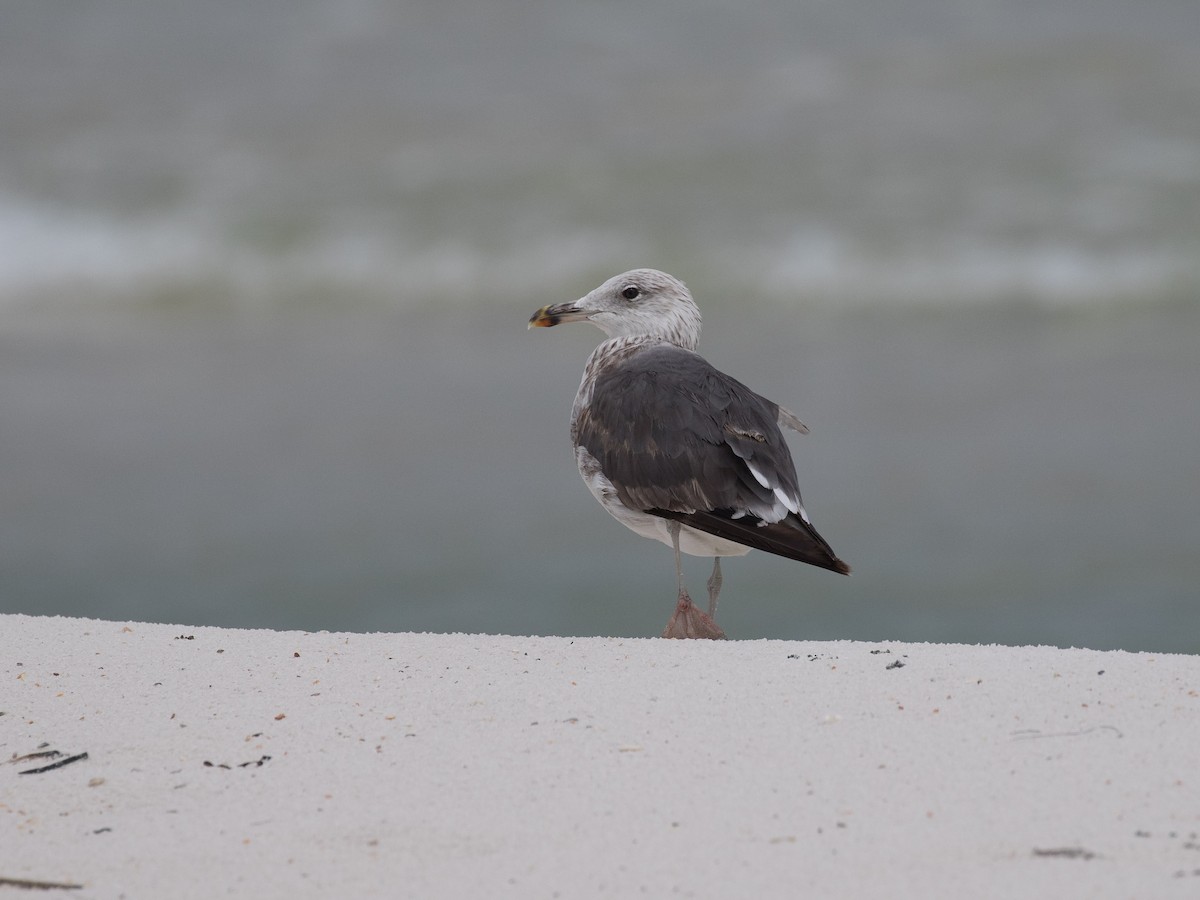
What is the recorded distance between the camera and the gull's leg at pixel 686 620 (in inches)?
216

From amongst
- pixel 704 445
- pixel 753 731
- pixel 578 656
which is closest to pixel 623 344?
pixel 704 445

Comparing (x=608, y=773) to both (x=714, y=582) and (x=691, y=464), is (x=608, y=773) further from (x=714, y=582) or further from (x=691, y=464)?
(x=714, y=582)

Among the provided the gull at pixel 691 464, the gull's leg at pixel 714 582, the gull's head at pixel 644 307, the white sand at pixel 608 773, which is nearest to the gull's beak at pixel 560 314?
the gull's head at pixel 644 307

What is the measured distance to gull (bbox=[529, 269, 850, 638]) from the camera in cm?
532

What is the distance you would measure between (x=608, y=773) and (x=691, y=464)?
79.8 inches

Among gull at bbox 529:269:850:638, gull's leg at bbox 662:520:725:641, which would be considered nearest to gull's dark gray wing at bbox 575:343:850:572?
gull at bbox 529:269:850:638

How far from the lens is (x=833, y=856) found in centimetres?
306

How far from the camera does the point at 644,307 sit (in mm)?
6688

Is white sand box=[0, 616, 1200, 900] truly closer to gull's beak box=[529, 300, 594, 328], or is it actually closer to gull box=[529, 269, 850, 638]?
gull box=[529, 269, 850, 638]

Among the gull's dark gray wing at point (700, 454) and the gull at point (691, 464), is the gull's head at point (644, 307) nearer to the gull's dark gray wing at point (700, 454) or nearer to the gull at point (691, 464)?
the gull at point (691, 464)

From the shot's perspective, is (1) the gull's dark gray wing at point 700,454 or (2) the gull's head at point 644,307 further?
(2) the gull's head at point 644,307

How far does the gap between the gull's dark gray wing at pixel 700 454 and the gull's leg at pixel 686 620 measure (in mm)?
178

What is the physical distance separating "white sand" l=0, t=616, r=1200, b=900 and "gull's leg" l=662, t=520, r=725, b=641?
0.59 meters

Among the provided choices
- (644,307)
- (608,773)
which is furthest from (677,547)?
(608,773)
